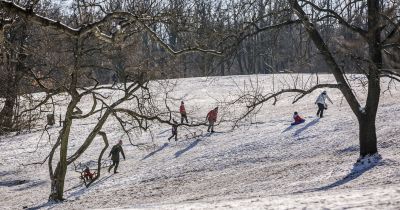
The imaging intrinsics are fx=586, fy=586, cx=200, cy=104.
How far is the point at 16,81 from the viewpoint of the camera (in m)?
16.8

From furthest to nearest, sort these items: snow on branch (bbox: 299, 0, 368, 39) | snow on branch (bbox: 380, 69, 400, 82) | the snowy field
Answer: snow on branch (bbox: 299, 0, 368, 39) < the snowy field < snow on branch (bbox: 380, 69, 400, 82)

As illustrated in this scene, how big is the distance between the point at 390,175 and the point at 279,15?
234 inches

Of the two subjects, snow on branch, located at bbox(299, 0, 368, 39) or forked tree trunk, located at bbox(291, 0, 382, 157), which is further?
snow on branch, located at bbox(299, 0, 368, 39)

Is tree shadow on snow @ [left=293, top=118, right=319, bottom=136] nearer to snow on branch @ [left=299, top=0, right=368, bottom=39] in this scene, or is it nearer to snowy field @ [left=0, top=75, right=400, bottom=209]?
snowy field @ [left=0, top=75, right=400, bottom=209]

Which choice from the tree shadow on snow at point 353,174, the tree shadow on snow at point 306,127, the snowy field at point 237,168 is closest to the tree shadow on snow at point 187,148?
the snowy field at point 237,168

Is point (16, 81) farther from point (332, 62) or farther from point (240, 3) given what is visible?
point (332, 62)

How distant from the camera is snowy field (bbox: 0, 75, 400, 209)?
54.0ft

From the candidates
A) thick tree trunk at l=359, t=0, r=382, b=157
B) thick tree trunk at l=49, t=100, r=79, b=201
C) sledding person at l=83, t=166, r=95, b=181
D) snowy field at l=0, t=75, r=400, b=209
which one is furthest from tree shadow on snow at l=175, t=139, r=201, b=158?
thick tree trunk at l=359, t=0, r=382, b=157

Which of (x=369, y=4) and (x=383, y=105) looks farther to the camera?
(x=383, y=105)

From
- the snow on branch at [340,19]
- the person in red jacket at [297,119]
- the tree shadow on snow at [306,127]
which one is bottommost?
the tree shadow on snow at [306,127]

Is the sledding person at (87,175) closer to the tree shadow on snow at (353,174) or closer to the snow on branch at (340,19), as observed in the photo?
the tree shadow on snow at (353,174)

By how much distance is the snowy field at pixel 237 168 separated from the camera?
1645 centimetres

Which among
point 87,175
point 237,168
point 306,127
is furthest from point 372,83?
point 87,175

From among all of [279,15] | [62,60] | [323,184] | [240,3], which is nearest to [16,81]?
[62,60]
